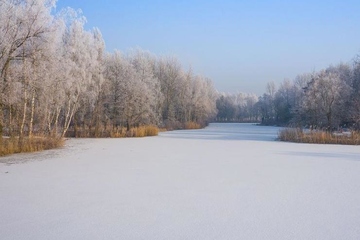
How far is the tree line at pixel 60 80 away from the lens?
13.3 meters

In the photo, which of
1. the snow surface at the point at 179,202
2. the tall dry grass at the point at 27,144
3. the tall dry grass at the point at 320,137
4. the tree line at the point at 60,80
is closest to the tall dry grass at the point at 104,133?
the tree line at the point at 60,80

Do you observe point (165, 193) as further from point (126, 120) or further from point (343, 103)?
point (343, 103)

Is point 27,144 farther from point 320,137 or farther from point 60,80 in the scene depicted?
point 320,137

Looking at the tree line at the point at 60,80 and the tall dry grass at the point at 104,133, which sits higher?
the tree line at the point at 60,80

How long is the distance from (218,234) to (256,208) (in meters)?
1.39

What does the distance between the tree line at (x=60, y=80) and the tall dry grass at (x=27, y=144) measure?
468 millimetres

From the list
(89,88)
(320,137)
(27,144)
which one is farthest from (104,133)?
(320,137)

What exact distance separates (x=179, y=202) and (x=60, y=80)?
1442cm

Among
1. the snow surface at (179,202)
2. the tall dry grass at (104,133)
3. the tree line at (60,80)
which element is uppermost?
the tree line at (60,80)

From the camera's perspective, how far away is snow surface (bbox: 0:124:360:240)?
13.8 ft

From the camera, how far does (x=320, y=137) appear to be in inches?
797

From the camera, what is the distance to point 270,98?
8069 centimetres

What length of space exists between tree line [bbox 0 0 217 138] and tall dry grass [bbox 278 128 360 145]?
14.1 metres

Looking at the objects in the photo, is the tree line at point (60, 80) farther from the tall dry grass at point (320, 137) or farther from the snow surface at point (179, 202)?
the tall dry grass at point (320, 137)
